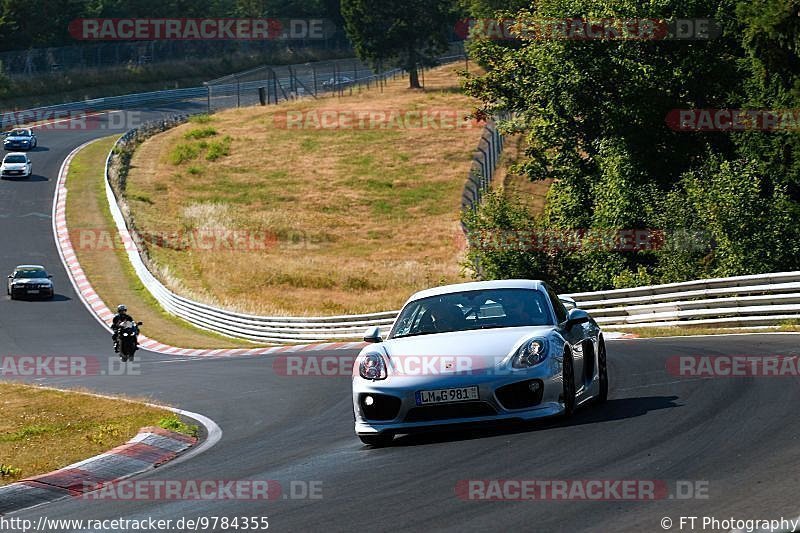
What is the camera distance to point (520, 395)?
34.1 ft

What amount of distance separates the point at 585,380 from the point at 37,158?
222 ft

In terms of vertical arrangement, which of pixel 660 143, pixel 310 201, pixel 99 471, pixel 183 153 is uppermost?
pixel 660 143

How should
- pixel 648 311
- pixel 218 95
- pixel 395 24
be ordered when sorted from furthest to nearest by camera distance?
pixel 218 95 < pixel 395 24 < pixel 648 311

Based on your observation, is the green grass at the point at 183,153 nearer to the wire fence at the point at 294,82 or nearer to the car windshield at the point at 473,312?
the wire fence at the point at 294,82

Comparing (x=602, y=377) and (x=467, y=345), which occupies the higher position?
(x=467, y=345)

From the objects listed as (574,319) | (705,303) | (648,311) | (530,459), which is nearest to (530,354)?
(574,319)

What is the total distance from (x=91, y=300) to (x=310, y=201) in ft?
79.9

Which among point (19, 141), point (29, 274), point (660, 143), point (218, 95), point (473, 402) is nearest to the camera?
point (473, 402)

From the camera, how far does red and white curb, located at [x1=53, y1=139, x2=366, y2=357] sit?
3177 centimetres

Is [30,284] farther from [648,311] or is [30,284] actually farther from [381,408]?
[381,408]

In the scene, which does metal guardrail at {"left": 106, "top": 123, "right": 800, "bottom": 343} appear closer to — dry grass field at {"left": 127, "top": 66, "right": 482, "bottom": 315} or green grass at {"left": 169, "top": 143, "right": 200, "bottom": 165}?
dry grass field at {"left": 127, "top": 66, "right": 482, "bottom": 315}

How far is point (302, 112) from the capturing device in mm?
93875

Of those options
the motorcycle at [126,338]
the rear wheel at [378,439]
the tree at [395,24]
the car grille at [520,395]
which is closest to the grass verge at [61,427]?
the rear wheel at [378,439]

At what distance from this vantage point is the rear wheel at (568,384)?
420 inches
